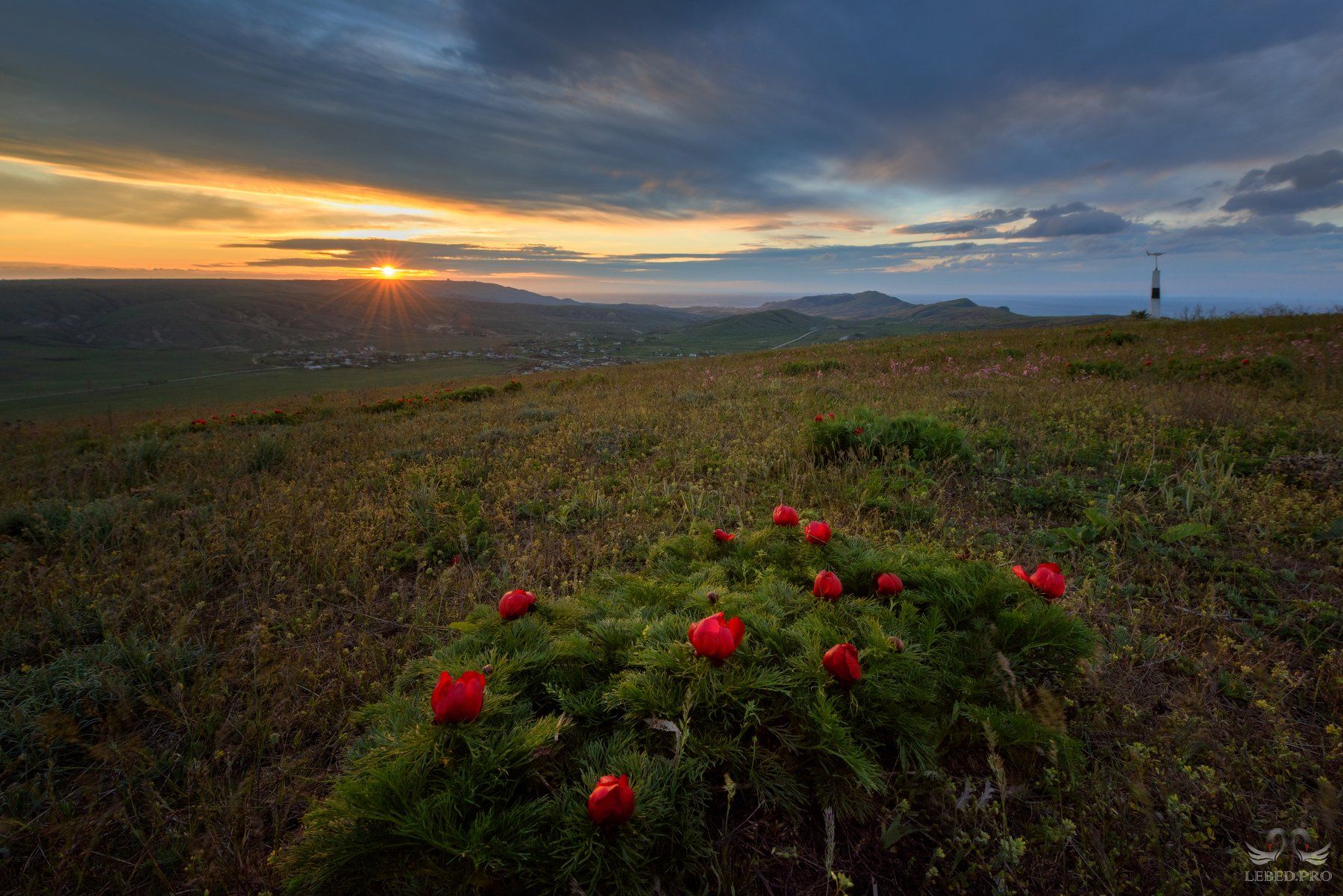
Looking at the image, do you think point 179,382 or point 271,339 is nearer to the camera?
point 179,382

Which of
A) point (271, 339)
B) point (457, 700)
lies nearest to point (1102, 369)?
point (457, 700)

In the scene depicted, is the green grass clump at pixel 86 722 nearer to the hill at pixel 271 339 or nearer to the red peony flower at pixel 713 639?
the red peony flower at pixel 713 639

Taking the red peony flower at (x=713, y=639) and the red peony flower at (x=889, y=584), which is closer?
the red peony flower at (x=713, y=639)

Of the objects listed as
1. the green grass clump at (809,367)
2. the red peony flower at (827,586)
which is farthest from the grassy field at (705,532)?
the green grass clump at (809,367)

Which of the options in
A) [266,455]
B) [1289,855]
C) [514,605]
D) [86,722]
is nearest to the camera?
[1289,855]

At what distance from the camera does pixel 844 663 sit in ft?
5.72

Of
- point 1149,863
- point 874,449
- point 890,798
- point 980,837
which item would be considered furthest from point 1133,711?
point 874,449

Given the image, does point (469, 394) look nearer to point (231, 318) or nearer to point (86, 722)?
point (86, 722)

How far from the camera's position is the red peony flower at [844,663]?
1732 millimetres

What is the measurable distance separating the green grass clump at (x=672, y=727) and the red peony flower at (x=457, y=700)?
35mm

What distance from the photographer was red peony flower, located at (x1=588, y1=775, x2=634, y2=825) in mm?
1356

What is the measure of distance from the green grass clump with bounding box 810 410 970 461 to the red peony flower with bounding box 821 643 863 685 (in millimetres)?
4261

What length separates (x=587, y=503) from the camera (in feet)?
17.8

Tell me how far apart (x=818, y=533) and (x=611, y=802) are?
167 cm
